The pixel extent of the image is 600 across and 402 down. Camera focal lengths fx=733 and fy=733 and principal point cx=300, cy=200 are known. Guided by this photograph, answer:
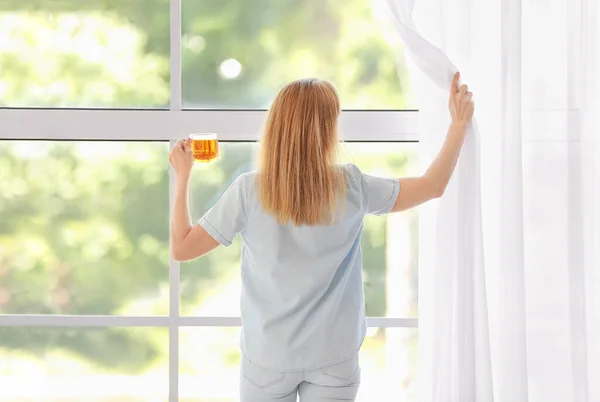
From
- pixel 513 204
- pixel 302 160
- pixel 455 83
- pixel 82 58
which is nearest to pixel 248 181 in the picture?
pixel 302 160

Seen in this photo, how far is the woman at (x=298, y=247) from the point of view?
76.5 inches

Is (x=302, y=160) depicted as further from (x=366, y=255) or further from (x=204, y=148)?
(x=366, y=255)

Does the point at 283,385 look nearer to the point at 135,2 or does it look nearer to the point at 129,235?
the point at 129,235

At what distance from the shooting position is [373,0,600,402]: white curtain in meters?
2.20

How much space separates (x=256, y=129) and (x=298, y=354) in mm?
861

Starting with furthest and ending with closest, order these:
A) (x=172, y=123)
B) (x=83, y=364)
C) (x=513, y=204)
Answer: (x=83, y=364)
(x=172, y=123)
(x=513, y=204)

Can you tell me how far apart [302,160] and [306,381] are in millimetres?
613

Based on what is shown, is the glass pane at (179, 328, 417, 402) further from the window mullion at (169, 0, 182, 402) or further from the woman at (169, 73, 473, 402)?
the woman at (169, 73, 473, 402)

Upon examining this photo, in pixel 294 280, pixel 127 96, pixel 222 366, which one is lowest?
pixel 222 366

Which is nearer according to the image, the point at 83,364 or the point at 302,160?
the point at 302,160

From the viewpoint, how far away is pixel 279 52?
2.56 m

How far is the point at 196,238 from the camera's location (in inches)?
80.3

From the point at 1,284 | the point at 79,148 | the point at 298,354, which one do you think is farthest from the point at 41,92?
the point at 298,354

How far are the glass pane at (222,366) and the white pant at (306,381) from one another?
63 cm
